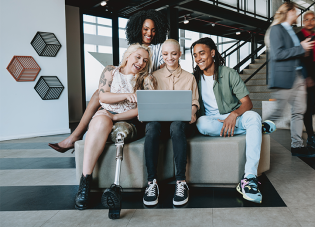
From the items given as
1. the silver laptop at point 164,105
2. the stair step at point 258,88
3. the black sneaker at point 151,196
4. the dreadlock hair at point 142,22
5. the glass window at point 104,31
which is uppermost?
the glass window at point 104,31

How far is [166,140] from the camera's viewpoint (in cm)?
184

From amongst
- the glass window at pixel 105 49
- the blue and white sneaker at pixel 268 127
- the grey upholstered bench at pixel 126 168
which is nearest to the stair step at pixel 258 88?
the glass window at pixel 105 49

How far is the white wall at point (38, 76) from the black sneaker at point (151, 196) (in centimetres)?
333

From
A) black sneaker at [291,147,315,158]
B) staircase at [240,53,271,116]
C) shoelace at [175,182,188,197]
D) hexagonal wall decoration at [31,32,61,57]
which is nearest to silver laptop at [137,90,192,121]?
shoelace at [175,182,188,197]

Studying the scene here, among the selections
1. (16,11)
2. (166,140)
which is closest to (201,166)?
(166,140)

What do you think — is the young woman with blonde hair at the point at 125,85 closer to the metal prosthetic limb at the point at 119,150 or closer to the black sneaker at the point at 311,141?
the metal prosthetic limb at the point at 119,150

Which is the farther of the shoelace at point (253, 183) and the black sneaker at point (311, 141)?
the black sneaker at point (311, 141)

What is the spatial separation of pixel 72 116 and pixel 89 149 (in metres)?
4.74

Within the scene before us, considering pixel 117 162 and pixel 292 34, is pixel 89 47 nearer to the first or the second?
pixel 292 34

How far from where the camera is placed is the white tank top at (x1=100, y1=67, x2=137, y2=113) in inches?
73.9

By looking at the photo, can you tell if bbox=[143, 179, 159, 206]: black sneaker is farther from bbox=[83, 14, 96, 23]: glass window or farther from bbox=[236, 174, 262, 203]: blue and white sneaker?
bbox=[83, 14, 96, 23]: glass window

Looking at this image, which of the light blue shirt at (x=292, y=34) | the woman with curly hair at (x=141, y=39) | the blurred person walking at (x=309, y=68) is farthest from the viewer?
the woman with curly hair at (x=141, y=39)

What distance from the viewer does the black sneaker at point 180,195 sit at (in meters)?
1.54

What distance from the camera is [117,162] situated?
Answer: 1531 mm
